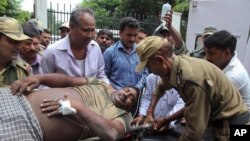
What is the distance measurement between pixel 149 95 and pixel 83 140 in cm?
87

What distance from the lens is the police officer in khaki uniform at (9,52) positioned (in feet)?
8.57

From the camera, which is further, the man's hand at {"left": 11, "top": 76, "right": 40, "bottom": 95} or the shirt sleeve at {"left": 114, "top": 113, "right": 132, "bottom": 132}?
the shirt sleeve at {"left": 114, "top": 113, "right": 132, "bottom": 132}

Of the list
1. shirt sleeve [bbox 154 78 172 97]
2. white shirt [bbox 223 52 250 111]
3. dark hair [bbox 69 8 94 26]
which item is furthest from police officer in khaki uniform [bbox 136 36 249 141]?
dark hair [bbox 69 8 94 26]

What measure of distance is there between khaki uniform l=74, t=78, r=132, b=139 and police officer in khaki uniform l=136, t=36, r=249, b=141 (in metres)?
0.60

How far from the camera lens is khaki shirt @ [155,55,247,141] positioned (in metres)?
2.25

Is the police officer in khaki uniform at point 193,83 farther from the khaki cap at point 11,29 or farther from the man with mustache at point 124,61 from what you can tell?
the man with mustache at point 124,61

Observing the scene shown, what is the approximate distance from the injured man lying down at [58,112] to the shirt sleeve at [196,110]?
0.61 metres

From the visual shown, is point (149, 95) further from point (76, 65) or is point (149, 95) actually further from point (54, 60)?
point (54, 60)

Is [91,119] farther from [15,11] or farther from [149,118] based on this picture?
[15,11]

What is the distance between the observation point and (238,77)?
9.41ft

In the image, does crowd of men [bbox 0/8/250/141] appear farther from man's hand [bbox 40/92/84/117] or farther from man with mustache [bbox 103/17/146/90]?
man with mustache [bbox 103/17/146/90]

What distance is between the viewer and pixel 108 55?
4000 mm

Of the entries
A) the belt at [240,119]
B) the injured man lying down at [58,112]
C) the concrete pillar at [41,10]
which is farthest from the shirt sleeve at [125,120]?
the concrete pillar at [41,10]

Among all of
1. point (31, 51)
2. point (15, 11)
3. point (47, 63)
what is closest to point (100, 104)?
point (47, 63)
